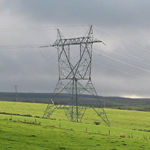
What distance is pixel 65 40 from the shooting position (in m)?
63.8

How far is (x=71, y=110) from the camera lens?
66500 millimetres

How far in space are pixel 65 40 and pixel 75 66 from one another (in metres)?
5.66

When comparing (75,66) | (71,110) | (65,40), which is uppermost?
(65,40)

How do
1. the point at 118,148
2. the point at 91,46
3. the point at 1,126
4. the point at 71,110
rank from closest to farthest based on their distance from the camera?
the point at 118,148 → the point at 1,126 → the point at 91,46 → the point at 71,110

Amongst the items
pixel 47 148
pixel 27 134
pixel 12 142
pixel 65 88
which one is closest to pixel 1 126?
pixel 27 134

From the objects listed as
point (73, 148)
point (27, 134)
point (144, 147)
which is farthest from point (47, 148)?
point (144, 147)

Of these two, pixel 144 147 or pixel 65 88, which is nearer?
pixel 144 147

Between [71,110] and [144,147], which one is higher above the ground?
[71,110]

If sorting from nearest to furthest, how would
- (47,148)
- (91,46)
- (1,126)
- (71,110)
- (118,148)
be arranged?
(47,148), (118,148), (1,126), (91,46), (71,110)

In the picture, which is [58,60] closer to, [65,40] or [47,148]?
[65,40]

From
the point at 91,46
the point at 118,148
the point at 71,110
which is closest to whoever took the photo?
the point at 118,148

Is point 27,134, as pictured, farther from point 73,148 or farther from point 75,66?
point 75,66

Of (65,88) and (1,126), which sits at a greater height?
(65,88)

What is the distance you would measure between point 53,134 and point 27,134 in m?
2.82
